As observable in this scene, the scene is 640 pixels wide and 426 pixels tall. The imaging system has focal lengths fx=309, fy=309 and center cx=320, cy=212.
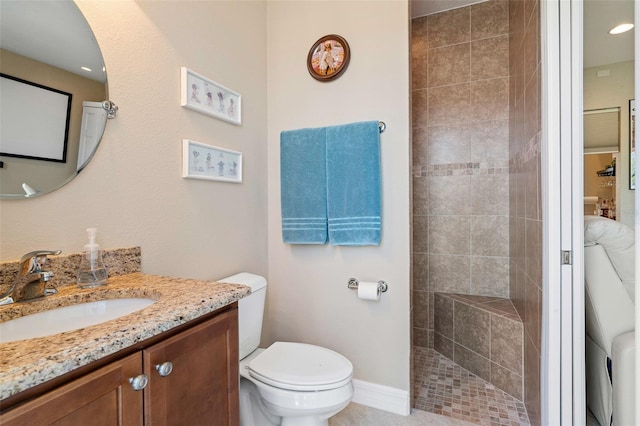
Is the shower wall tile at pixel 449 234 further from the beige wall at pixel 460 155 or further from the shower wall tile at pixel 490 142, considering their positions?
the shower wall tile at pixel 490 142

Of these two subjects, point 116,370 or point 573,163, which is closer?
point 116,370

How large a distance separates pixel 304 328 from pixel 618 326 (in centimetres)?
154

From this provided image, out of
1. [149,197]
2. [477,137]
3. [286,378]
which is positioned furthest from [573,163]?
[149,197]

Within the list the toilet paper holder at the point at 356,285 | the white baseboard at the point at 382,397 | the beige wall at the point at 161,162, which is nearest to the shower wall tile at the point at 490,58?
the beige wall at the point at 161,162

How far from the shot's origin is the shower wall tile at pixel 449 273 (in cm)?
249

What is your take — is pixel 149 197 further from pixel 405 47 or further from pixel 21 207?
pixel 405 47

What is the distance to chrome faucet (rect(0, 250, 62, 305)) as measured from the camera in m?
0.82

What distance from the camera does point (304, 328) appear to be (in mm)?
1963

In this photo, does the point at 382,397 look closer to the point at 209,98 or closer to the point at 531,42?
the point at 209,98

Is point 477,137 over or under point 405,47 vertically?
under


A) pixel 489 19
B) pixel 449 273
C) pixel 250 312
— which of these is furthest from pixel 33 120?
pixel 489 19

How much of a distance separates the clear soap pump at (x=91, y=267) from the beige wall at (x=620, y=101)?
2.20 meters

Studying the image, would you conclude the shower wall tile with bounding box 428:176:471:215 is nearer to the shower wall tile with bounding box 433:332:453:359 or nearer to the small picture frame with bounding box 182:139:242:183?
the shower wall tile with bounding box 433:332:453:359

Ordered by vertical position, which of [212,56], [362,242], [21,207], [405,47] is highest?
[405,47]
